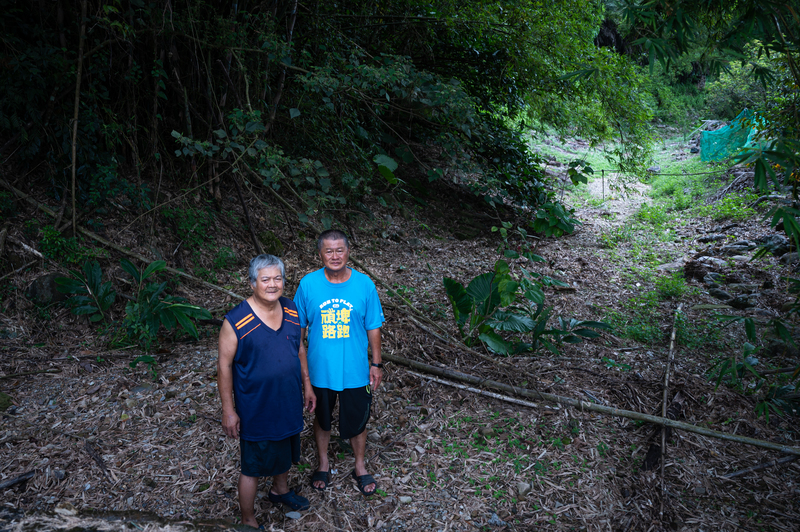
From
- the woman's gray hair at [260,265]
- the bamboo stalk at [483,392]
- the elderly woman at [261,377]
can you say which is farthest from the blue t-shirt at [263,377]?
the bamboo stalk at [483,392]

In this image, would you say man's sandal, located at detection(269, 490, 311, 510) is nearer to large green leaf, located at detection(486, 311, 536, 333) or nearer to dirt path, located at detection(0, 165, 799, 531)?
dirt path, located at detection(0, 165, 799, 531)

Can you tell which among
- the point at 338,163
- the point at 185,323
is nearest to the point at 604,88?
the point at 338,163

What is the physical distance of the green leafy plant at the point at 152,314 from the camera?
11.3 feet

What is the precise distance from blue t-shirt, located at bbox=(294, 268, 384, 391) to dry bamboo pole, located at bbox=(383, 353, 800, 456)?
1167 millimetres

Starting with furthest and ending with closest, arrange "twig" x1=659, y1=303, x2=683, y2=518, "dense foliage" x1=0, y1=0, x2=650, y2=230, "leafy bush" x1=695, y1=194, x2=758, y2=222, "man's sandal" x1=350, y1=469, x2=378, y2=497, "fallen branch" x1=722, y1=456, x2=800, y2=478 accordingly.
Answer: "leafy bush" x1=695, y1=194, x2=758, y2=222, "dense foliage" x1=0, y1=0, x2=650, y2=230, "fallen branch" x1=722, y1=456, x2=800, y2=478, "twig" x1=659, y1=303, x2=683, y2=518, "man's sandal" x1=350, y1=469, x2=378, y2=497

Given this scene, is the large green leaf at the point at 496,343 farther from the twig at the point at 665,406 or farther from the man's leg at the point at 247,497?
the man's leg at the point at 247,497

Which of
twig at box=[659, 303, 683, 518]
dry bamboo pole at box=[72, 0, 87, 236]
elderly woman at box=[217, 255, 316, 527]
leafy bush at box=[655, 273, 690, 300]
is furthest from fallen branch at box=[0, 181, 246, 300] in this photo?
leafy bush at box=[655, 273, 690, 300]

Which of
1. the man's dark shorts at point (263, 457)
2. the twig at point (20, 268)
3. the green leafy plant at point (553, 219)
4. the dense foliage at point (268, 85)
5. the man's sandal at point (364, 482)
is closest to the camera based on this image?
the man's dark shorts at point (263, 457)

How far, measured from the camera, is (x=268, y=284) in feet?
6.79

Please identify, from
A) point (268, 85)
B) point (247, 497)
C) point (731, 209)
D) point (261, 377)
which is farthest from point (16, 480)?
point (731, 209)

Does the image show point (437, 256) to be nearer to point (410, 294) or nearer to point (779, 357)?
point (410, 294)

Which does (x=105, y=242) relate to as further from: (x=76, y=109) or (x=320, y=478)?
(x=320, y=478)

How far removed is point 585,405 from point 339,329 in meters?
1.86

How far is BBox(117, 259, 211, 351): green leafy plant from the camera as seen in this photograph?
3.45 meters
